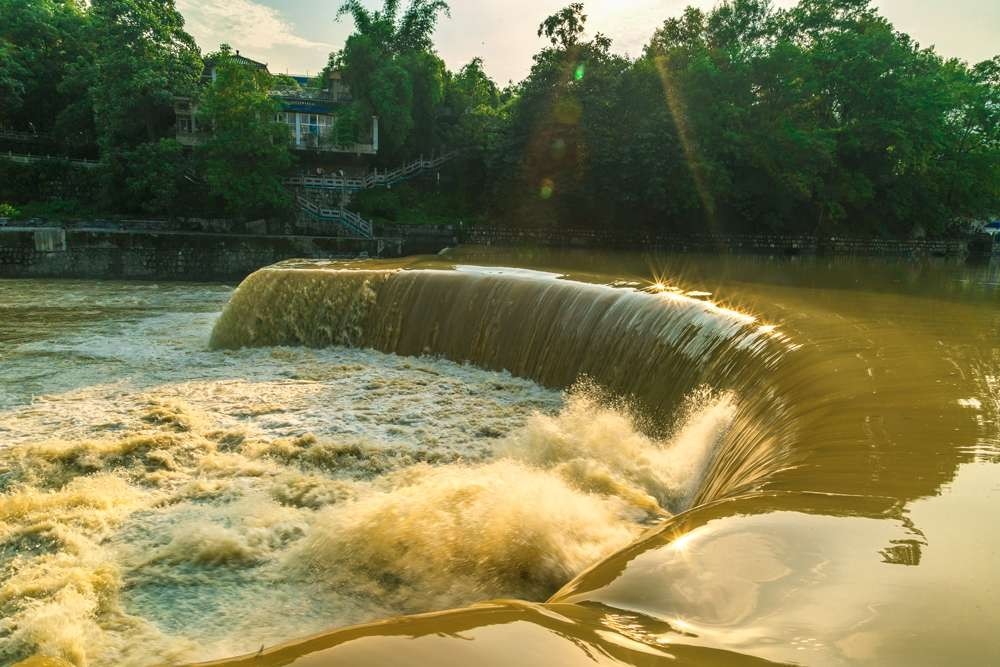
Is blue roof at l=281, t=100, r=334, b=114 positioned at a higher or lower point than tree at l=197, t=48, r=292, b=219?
higher

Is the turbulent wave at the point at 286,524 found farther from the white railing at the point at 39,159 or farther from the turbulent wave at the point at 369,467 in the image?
the white railing at the point at 39,159

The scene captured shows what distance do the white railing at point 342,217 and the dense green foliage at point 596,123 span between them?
1.83 m

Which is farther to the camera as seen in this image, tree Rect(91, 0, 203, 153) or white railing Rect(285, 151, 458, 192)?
white railing Rect(285, 151, 458, 192)

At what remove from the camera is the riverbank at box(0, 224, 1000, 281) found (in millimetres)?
22578

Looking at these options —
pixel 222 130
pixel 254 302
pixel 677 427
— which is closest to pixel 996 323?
pixel 677 427

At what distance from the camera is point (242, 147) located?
27.8m

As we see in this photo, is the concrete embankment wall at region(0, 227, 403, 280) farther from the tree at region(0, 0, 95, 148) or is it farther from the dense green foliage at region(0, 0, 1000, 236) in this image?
the tree at region(0, 0, 95, 148)

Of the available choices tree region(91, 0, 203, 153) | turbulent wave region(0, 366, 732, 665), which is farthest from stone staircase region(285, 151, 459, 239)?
turbulent wave region(0, 366, 732, 665)

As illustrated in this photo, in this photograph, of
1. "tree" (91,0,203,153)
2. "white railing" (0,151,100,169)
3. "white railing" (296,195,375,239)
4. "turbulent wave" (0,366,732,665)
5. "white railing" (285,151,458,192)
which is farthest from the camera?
"white railing" (285,151,458,192)

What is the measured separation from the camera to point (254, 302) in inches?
528

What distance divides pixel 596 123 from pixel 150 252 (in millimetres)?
19864

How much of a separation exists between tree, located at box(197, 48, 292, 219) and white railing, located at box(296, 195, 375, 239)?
1768 millimetres

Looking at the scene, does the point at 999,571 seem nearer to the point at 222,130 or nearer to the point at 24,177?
the point at 222,130

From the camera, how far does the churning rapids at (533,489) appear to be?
2.17 metres
